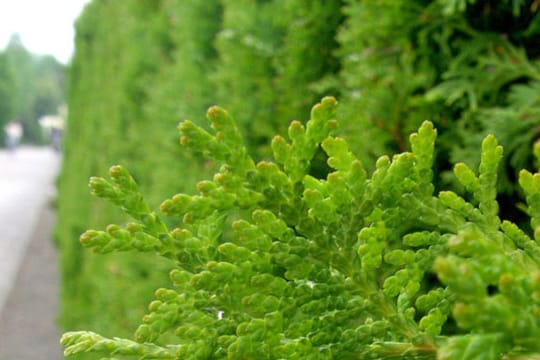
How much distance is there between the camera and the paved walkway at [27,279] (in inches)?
365

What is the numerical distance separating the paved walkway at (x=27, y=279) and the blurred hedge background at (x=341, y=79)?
154 inches

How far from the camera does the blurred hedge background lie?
1988 mm

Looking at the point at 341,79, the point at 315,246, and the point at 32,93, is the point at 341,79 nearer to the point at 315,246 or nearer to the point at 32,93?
the point at 315,246

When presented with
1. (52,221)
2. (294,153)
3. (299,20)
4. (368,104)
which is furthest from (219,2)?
(52,221)

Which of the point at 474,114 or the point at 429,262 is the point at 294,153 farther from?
the point at 474,114

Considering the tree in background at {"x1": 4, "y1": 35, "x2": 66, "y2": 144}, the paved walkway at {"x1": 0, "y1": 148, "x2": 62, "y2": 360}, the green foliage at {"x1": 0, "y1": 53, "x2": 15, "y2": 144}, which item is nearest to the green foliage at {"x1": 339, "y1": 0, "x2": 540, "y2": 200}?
the paved walkway at {"x1": 0, "y1": 148, "x2": 62, "y2": 360}

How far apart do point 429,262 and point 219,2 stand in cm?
348

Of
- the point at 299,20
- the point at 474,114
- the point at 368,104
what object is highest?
the point at 299,20

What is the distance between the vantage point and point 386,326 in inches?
33.1

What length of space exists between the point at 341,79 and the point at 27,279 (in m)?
10.8

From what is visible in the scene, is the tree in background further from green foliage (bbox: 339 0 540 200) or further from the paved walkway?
green foliage (bbox: 339 0 540 200)

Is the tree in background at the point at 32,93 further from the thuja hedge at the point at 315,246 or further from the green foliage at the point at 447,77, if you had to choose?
the thuja hedge at the point at 315,246

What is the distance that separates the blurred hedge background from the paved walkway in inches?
154

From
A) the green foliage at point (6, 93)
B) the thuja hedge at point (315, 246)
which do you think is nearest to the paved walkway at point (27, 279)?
the thuja hedge at point (315, 246)
